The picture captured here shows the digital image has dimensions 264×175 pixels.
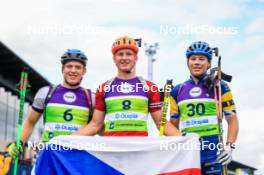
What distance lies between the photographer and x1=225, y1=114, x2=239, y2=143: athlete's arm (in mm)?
6949

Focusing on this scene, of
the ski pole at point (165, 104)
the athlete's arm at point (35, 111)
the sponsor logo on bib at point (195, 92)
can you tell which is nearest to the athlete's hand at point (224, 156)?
the ski pole at point (165, 104)

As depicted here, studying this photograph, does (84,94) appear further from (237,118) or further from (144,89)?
(237,118)

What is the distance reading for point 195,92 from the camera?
7293mm

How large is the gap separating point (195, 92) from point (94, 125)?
1.63 metres

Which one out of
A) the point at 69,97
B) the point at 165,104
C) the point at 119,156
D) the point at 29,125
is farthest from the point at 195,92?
the point at 29,125

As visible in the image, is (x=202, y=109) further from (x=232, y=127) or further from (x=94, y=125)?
A: (x=94, y=125)

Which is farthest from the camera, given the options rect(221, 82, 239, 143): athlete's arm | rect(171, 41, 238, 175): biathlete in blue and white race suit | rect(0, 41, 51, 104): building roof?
rect(0, 41, 51, 104): building roof

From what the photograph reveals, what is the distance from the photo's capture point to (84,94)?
7.72 meters

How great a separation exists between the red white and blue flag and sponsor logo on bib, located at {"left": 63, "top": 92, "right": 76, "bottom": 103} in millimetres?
1148

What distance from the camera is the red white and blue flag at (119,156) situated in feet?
21.1

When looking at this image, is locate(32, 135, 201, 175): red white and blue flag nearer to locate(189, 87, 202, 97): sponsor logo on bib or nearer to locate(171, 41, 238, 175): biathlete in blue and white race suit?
locate(171, 41, 238, 175): biathlete in blue and white race suit

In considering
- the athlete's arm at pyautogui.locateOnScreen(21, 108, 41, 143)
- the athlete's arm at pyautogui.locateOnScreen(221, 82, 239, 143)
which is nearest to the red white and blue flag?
the athlete's arm at pyautogui.locateOnScreen(221, 82, 239, 143)

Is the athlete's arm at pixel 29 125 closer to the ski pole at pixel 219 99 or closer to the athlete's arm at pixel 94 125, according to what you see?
the athlete's arm at pixel 94 125

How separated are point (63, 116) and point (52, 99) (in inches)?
13.5
